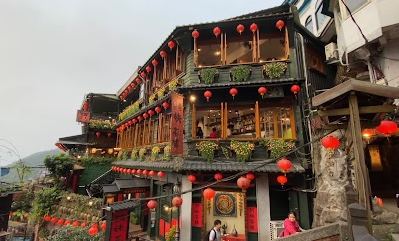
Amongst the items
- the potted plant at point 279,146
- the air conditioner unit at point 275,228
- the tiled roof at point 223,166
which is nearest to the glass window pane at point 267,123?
the potted plant at point 279,146

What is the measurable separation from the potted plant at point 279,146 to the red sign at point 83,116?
938 inches

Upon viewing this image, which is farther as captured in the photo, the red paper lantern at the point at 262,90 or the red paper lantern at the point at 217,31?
the red paper lantern at the point at 217,31

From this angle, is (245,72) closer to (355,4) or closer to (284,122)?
(284,122)

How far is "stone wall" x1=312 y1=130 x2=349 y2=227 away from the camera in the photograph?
31.4 feet

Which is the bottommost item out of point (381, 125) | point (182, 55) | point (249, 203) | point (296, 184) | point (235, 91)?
point (249, 203)

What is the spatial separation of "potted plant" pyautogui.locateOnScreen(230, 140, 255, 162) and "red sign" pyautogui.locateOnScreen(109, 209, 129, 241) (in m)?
6.35

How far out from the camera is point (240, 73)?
12.2 m

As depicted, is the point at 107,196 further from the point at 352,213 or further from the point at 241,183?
the point at 352,213

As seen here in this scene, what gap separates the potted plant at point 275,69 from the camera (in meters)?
11.7

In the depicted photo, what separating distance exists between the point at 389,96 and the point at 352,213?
2.67 meters

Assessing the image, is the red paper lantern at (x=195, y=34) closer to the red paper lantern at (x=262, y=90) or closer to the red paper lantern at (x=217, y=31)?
the red paper lantern at (x=217, y=31)

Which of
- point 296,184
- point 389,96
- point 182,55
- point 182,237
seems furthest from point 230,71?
point 182,237

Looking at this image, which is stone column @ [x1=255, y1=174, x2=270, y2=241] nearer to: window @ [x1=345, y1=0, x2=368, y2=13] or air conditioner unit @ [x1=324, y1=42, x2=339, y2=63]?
air conditioner unit @ [x1=324, y1=42, x2=339, y2=63]

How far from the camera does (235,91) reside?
1153 cm
